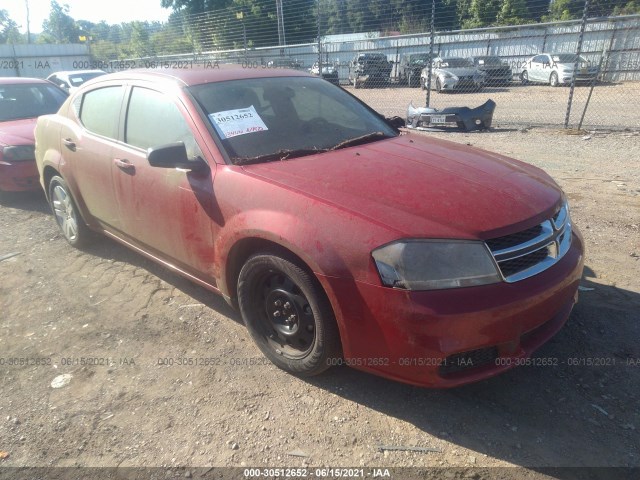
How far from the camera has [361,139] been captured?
3.37 meters

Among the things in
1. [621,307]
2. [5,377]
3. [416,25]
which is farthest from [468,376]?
[416,25]

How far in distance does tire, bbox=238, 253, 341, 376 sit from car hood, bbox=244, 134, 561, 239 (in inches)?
17.5

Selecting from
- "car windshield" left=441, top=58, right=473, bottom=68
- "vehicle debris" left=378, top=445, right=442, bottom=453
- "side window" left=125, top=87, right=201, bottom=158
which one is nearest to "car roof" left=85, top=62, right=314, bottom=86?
"side window" left=125, top=87, right=201, bottom=158

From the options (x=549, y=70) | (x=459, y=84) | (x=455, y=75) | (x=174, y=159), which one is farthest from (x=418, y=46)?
(x=174, y=159)

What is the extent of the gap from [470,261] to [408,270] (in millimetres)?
292

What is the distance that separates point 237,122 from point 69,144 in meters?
2.03

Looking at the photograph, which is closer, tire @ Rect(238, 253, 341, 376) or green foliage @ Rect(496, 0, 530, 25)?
tire @ Rect(238, 253, 341, 376)

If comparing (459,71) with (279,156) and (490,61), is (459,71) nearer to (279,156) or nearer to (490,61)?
(490,61)

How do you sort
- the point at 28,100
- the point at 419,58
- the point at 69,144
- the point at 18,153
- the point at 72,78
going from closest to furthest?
the point at 69,144 < the point at 18,153 < the point at 28,100 < the point at 72,78 < the point at 419,58

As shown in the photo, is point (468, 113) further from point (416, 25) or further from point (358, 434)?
point (358, 434)

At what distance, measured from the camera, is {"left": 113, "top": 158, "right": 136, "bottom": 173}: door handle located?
345 centimetres

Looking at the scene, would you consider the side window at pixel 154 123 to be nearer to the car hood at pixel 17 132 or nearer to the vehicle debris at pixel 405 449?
the vehicle debris at pixel 405 449

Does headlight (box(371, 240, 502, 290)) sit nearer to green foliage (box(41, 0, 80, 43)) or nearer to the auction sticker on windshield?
the auction sticker on windshield

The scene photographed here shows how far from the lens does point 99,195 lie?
3.95 m
